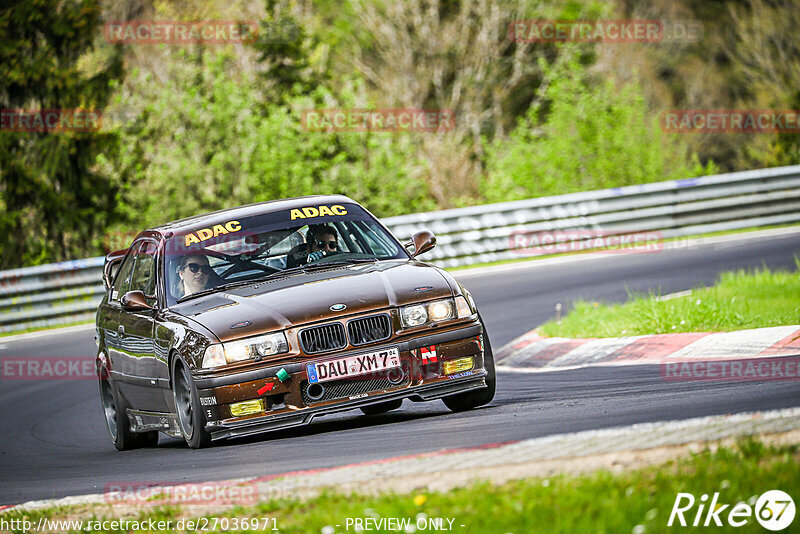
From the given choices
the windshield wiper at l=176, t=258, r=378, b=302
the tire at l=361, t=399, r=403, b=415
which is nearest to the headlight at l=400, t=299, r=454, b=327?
the tire at l=361, t=399, r=403, b=415

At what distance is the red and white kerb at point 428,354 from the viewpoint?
7680 millimetres

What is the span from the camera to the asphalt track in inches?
259

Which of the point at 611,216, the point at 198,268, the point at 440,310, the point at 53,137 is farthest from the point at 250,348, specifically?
the point at 53,137

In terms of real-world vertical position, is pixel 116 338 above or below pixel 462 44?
below

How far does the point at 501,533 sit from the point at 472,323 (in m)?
3.68

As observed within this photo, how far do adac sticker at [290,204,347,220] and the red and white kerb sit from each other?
1.81 meters

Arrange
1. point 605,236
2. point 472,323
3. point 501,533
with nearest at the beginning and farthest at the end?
point 501,533 < point 472,323 < point 605,236

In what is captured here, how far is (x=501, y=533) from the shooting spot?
171 inches

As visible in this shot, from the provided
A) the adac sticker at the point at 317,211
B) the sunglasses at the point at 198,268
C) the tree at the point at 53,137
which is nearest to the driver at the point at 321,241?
the adac sticker at the point at 317,211

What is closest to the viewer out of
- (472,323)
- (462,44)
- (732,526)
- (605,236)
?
(732,526)

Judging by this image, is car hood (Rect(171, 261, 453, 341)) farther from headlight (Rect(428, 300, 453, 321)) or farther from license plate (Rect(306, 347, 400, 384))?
license plate (Rect(306, 347, 400, 384))

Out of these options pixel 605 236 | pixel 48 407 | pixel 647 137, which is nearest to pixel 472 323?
pixel 48 407

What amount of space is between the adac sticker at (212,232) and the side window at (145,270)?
394mm

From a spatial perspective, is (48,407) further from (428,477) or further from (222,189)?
(222,189)
